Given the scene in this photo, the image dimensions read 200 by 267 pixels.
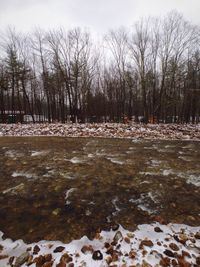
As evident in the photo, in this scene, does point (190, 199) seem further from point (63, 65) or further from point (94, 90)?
point (94, 90)

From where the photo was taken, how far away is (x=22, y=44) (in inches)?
928

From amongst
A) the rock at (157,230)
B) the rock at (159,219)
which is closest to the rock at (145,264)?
the rock at (157,230)

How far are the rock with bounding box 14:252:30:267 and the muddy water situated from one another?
280 mm

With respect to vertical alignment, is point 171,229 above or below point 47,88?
below

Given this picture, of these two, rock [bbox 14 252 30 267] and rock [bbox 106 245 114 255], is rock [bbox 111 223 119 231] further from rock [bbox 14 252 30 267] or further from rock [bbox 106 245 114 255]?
rock [bbox 14 252 30 267]

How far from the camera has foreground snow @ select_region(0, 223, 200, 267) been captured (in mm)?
2041

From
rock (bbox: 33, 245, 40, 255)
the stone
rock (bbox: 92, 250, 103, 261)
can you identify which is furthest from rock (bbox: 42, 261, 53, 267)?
the stone

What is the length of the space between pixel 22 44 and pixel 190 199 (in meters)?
27.6

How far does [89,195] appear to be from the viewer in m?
3.65

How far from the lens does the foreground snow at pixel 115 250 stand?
204 cm

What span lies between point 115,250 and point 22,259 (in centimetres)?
119

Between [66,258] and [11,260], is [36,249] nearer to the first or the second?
[11,260]

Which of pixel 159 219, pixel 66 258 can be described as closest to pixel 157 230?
pixel 159 219

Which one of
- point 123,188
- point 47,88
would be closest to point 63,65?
point 47,88
